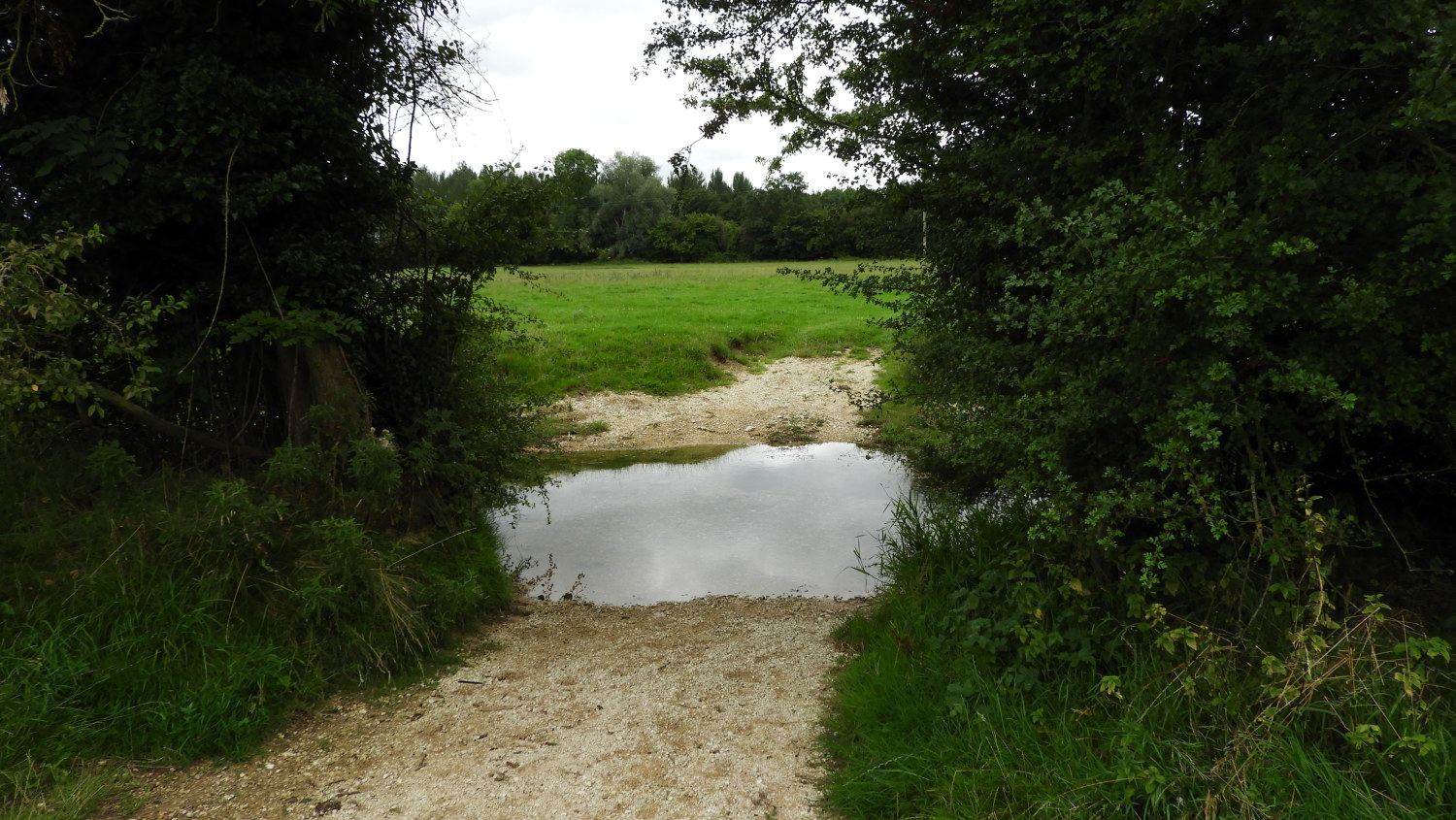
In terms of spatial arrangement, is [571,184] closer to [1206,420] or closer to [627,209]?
[1206,420]

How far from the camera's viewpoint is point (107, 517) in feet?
18.3

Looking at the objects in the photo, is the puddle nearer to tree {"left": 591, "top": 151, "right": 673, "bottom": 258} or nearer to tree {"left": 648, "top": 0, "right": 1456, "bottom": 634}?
tree {"left": 648, "top": 0, "right": 1456, "bottom": 634}

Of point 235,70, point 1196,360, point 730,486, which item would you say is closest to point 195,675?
point 235,70

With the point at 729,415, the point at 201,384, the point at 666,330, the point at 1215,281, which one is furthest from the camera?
the point at 666,330

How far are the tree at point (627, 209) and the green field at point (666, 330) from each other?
21.9 meters

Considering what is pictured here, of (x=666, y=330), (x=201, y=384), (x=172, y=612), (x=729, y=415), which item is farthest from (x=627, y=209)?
(x=172, y=612)

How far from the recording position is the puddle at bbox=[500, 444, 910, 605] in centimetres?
955

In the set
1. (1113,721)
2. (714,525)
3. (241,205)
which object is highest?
(241,205)

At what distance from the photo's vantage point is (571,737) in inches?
201

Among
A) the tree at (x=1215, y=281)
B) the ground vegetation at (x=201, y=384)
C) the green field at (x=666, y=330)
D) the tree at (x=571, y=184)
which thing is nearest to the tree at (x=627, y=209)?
the green field at (x=666, y=330)

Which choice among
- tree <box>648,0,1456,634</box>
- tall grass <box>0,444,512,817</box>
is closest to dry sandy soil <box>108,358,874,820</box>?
tall grass <box>0,444,512,817</box>

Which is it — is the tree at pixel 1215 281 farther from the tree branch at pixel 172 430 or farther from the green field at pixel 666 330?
the green field at pixel 666 330

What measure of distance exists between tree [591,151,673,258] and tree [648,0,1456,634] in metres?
56.2

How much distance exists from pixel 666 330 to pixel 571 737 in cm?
2052
